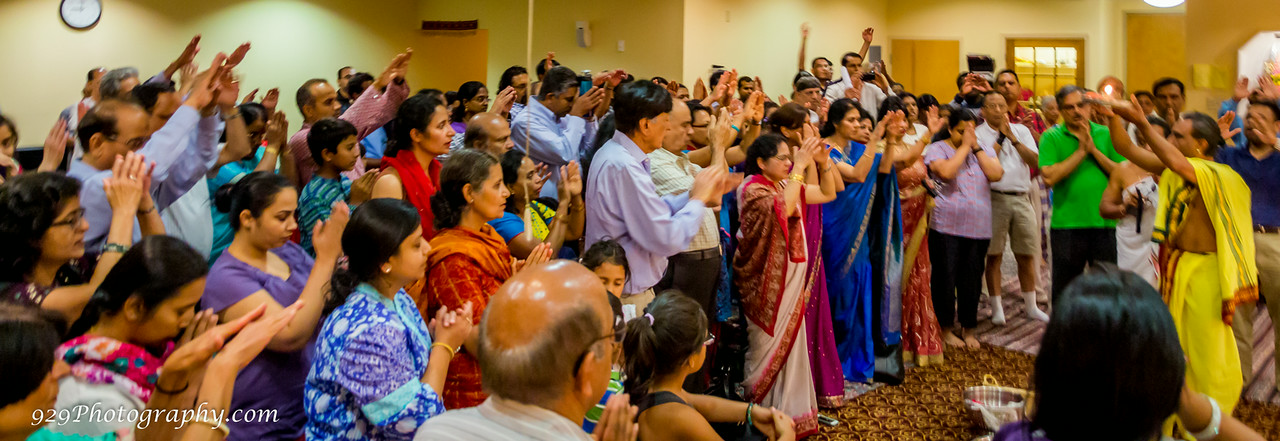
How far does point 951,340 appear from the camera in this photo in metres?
4.64

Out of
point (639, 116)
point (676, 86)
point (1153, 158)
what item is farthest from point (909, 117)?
point (639, 116)

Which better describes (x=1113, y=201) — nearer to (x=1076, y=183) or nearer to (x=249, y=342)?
(x=1076, y=183)

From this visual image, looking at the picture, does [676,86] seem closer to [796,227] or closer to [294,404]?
[796,227]

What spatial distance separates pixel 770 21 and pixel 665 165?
6090 millimetres

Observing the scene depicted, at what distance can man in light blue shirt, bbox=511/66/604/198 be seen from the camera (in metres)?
3.83

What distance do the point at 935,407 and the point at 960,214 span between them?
1.21 metres

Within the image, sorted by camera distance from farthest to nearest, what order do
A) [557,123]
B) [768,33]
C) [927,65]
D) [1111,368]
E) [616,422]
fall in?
[927,65] → [768,33] → [557,123] → [616,422] → [1111,368]

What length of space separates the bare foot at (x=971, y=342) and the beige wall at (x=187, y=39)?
4246 millimetres

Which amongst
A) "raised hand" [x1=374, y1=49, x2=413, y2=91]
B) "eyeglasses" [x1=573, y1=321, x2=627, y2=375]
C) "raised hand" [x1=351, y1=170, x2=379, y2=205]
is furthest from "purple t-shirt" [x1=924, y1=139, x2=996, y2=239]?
"eyeglasses" [x1=573, y1=321, x2=627, y2=375]

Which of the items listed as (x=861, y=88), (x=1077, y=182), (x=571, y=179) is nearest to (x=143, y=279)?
(x=571, y=179)

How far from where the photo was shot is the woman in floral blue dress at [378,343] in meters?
1.64

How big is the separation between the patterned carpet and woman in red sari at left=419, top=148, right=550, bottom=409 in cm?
170

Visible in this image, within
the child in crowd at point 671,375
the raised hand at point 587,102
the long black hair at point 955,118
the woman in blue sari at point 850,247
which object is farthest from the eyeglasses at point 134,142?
the long black hair at point 955,118

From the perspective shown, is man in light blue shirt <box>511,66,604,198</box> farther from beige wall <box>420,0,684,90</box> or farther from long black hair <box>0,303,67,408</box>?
beige wall <box>420,0,684,90</box>
